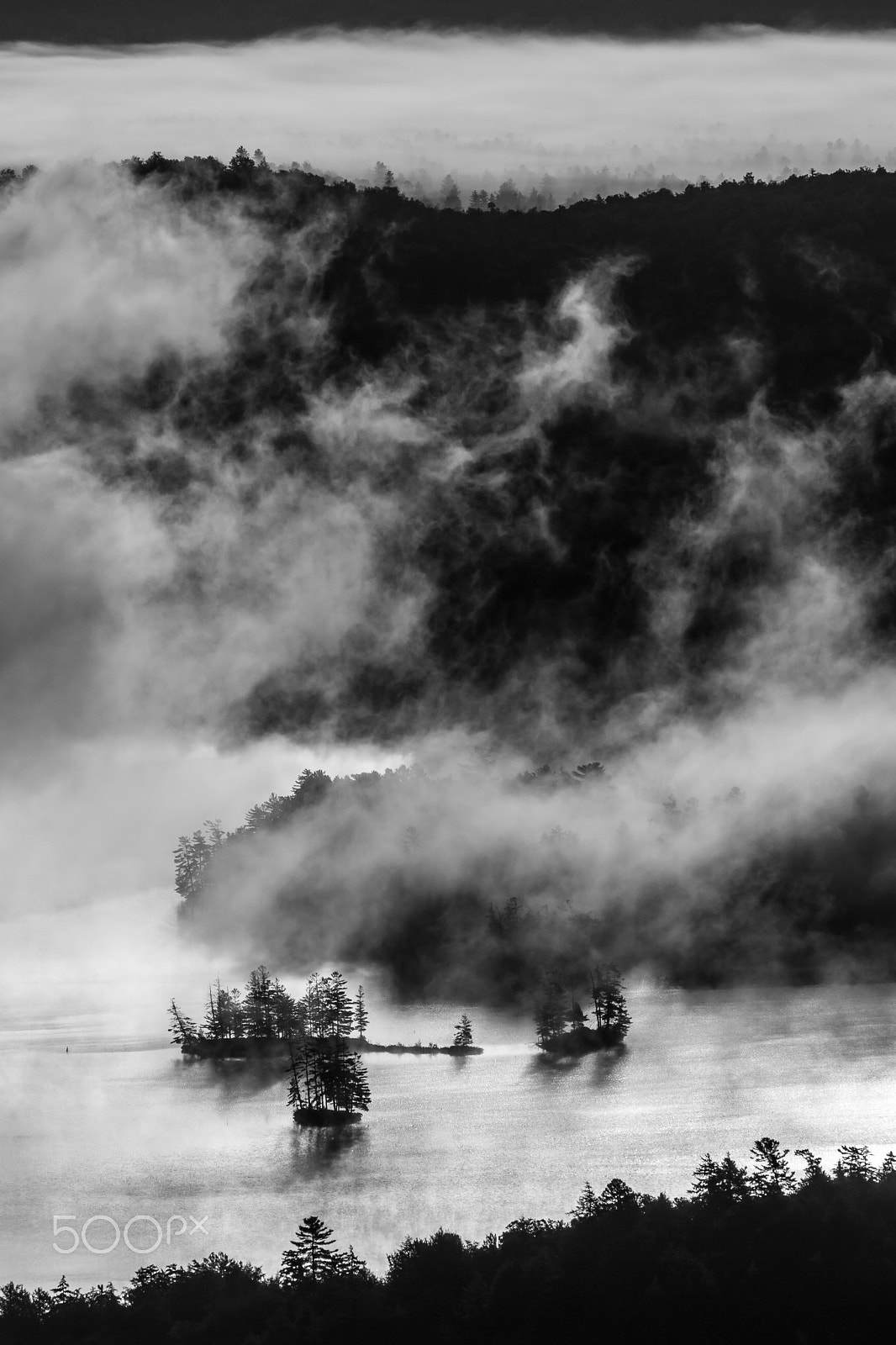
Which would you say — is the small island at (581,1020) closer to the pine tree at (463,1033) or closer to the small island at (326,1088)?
the pine tree at (463,1033)

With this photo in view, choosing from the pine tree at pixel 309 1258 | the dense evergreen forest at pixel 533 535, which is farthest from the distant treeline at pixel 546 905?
the pine tree at pixel 309 1258

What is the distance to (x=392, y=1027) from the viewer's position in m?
33.9

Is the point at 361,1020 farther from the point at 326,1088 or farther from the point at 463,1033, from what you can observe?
the point at 326,1088

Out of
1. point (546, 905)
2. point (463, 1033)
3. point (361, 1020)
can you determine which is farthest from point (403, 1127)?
point (546, 905)

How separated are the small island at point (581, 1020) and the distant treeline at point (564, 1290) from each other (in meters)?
12.1

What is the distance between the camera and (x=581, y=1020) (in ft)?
114

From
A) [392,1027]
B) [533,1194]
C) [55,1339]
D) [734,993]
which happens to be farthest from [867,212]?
[55,1339]

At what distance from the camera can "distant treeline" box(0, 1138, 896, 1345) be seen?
1842cm

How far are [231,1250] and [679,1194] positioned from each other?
484 cm

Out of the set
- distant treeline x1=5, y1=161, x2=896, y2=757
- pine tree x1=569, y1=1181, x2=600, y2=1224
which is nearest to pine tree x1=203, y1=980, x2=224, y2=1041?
pine tree x1=569, y1=1181, x2=600, y2=1224

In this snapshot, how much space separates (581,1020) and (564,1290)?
→ 16.0 m

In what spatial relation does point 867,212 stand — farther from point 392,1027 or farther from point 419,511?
point 392,1027

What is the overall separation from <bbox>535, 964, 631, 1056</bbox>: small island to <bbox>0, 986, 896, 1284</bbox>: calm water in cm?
38

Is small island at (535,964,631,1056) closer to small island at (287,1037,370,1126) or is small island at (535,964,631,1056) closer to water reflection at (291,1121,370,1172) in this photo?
small island at (287,1037,370,1126)
